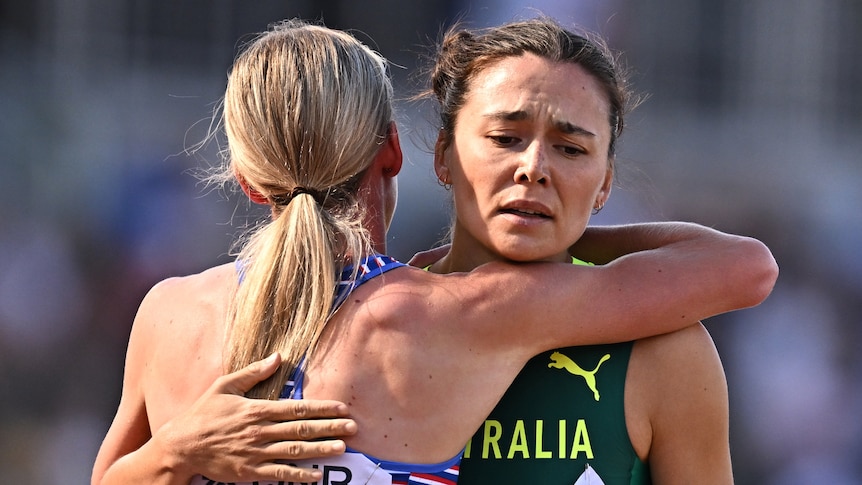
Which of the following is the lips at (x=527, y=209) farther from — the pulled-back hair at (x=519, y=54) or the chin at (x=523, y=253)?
the pulled-back hair at (x=519, y=54)

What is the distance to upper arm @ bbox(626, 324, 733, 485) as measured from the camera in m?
2.13

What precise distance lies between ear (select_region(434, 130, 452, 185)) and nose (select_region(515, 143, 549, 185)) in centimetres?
29

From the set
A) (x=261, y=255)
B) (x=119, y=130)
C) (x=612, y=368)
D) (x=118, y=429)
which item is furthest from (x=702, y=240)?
(x=119, y=130)

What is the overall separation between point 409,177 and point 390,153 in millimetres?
4341

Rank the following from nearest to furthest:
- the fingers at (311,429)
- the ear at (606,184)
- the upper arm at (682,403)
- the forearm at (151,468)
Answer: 1. the fingers at (311,429)
2. the forearm at (151,468)
3. the upper arm at (682,403)
4. the ear at (606,184)

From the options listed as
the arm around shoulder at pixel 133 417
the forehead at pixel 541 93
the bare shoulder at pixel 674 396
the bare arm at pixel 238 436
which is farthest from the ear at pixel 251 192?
the bare shoulder at pixel 674 396

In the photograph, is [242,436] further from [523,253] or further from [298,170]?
[523,253]

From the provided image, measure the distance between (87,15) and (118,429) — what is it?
482 centimetres

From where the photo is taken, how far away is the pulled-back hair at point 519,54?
2.38 metres

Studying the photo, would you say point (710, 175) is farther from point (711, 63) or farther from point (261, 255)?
point (261, 255)

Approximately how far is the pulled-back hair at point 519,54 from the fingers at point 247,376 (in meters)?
0.76

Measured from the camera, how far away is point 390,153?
2.36 m

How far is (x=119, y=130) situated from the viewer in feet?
21.0

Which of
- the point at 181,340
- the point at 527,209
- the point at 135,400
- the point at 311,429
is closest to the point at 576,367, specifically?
the point at 527,209
